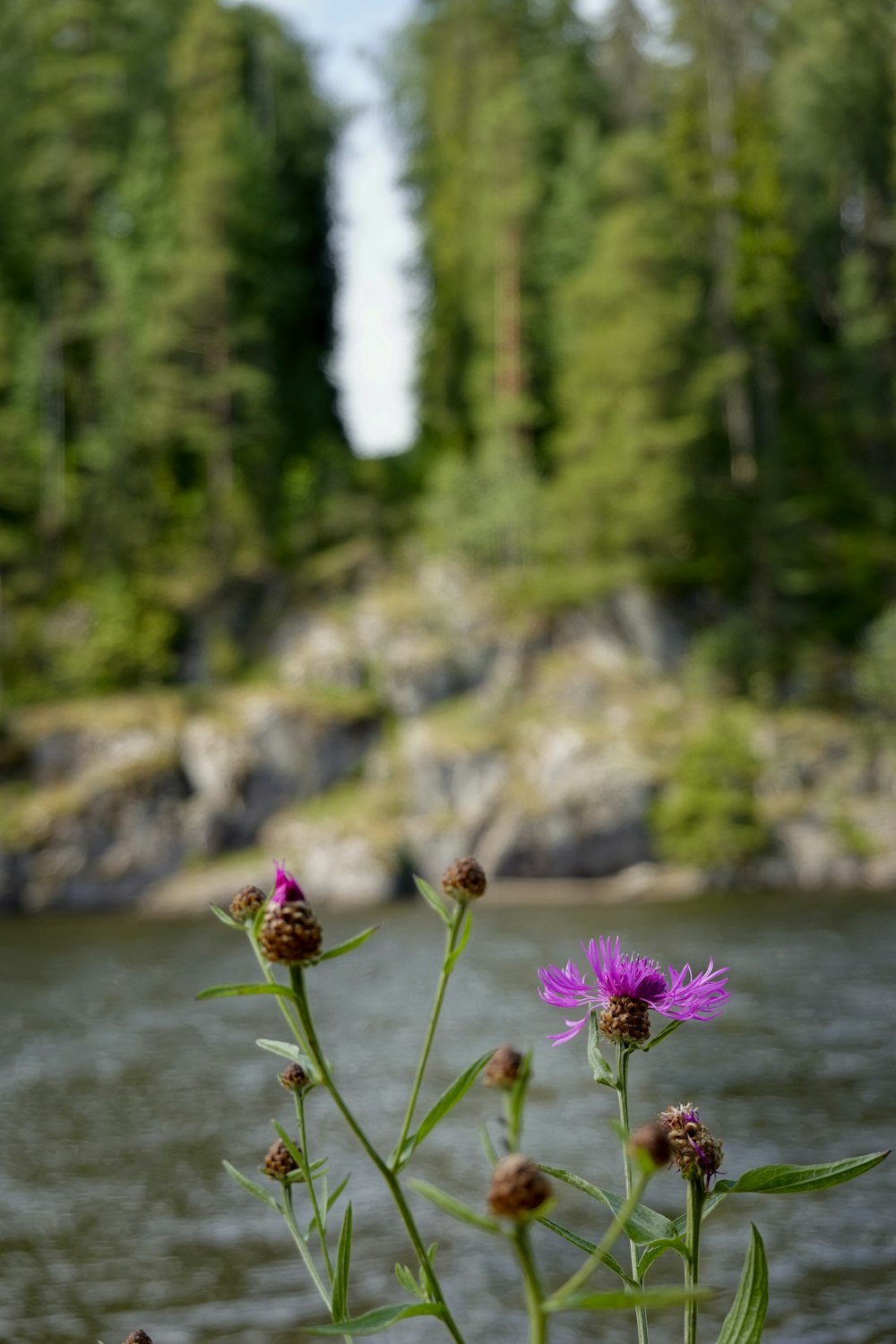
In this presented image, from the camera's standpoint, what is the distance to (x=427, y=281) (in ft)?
141

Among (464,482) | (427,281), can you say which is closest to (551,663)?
(464,482)

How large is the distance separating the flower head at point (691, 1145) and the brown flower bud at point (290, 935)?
60 centimetres

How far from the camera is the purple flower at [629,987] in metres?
1.60

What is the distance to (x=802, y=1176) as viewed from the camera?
149 cm

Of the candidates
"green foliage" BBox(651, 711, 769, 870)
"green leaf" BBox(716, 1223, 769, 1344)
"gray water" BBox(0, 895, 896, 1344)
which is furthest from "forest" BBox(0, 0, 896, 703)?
"green leaf" BBox(716, 1223, 769, 1344)

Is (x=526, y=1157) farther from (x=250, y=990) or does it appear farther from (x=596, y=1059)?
(x=250, y=990)

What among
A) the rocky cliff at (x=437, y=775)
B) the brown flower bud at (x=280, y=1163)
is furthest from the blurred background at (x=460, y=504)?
the brown flower bud at (x=280, y=1163)

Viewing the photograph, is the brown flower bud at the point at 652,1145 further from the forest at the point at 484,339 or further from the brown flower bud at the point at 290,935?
the forest at the point at 484,339

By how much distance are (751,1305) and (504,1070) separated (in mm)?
568

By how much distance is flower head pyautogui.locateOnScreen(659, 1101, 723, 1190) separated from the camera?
1.62 metres

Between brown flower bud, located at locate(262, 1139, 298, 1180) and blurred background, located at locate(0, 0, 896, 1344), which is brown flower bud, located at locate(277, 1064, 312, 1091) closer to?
brown flower bud, located at locate(262, 1139, 298, 1180)

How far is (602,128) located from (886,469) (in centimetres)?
1535

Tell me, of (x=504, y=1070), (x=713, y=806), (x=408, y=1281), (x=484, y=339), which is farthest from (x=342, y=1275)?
(x=484, y=339)

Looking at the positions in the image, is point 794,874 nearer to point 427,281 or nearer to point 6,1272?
point 6,1272
